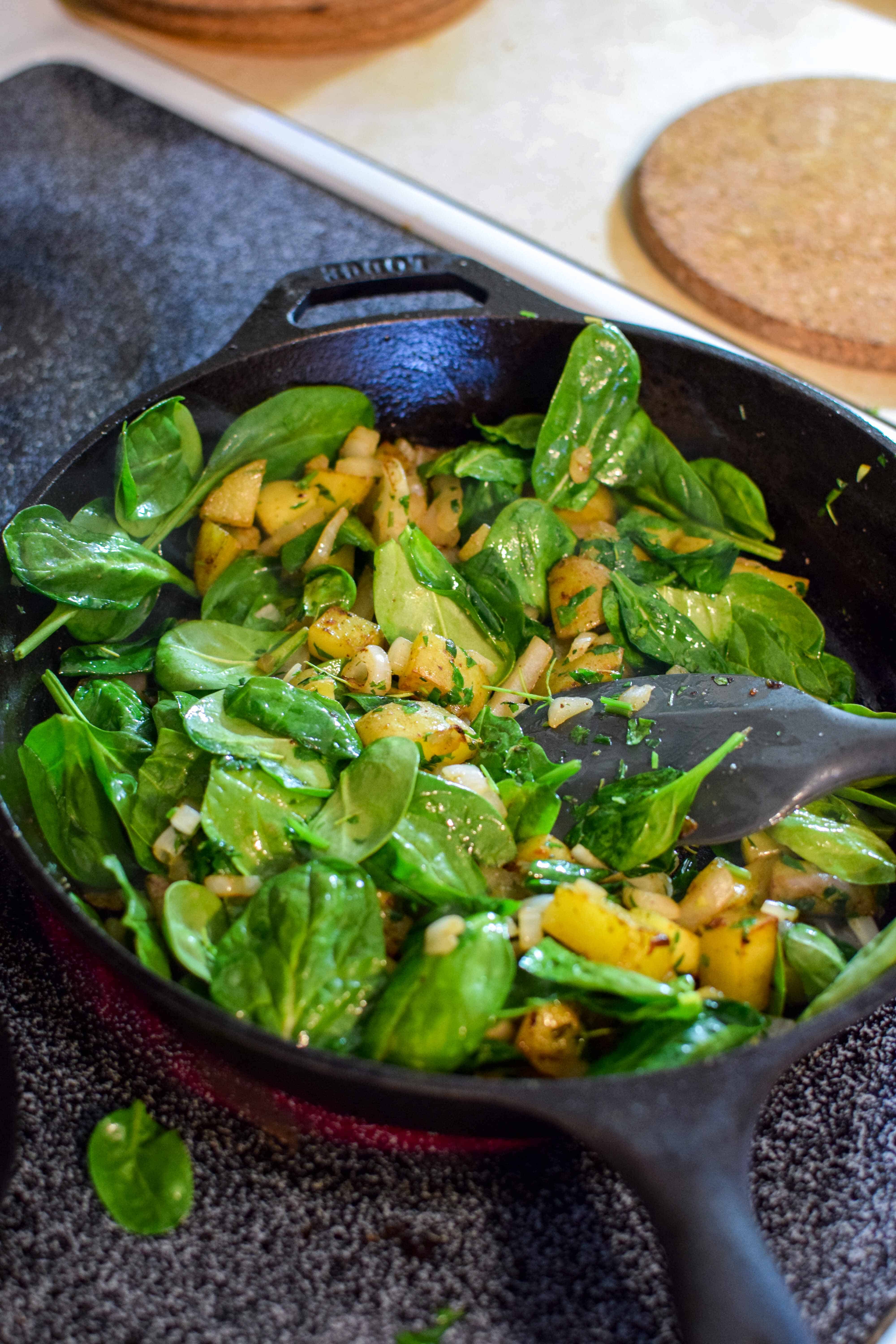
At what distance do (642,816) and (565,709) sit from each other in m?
0.17

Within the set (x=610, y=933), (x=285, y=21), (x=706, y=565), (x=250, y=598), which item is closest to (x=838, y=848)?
(x=610, y=933)

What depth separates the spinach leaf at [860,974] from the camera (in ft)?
2.67

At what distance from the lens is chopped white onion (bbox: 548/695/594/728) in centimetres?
108

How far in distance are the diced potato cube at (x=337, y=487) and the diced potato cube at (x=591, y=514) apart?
10.3 inches

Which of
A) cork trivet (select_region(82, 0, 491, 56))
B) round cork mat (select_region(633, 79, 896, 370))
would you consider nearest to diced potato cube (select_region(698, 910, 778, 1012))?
round cork mat (select_region(633, 79, 896, 370))

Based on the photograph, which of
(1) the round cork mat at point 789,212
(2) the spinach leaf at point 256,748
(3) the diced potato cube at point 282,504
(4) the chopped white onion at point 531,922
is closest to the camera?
(4) the chopped white onion at point 531,922

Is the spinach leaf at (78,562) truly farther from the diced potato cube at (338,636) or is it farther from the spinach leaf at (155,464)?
the diced potato cube at (338,636)

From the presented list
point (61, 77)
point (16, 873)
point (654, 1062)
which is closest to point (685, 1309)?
point (654, 1062)

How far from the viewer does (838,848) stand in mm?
1004

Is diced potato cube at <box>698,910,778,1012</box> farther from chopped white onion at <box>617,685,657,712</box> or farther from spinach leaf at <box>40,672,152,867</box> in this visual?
spinach leaf at <box>40,672,152,867</box>

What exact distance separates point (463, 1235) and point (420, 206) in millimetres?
1510

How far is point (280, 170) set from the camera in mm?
1798

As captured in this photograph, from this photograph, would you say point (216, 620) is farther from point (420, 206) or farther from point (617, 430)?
point (420, 206)

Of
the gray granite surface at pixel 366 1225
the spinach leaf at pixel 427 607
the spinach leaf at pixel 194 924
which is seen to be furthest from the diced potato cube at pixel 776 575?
the spinach leaf at pixel 194 924
